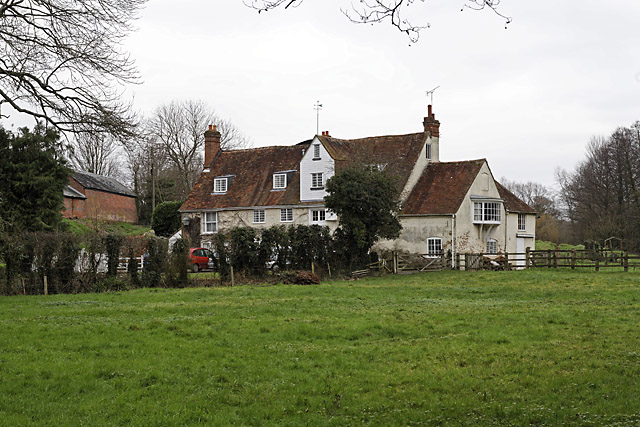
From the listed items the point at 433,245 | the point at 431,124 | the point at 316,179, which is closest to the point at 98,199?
the point at 316,179

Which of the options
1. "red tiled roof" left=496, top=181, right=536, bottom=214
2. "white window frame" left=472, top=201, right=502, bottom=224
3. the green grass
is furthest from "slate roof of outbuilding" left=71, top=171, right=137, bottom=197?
"red tiled roof" left=496, top=181, right=536, bottom=214

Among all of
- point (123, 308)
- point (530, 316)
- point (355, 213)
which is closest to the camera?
point (530, 316)

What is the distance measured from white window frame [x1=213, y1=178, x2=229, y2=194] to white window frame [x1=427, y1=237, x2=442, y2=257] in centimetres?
1681

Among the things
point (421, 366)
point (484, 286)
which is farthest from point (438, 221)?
point (421, 366)

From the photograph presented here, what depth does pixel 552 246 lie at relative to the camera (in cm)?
6038

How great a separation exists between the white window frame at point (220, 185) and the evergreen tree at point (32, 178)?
1813cm

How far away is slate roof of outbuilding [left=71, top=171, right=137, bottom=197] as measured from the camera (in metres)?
62.1

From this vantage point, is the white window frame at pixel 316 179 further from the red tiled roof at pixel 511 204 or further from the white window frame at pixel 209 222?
the red tiled roof at pixel 511 204

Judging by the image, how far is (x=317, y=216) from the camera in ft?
145

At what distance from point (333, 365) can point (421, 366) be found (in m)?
1.56

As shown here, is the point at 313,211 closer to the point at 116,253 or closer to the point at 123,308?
the point at 116,253

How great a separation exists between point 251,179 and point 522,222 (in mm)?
19958

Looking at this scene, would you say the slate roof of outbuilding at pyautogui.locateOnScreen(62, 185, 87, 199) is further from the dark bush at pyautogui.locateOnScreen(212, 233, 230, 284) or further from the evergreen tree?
the dark bush at pyautogui.locateOnScreen(212, 233, 230, 284)

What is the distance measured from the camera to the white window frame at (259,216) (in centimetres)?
4597
